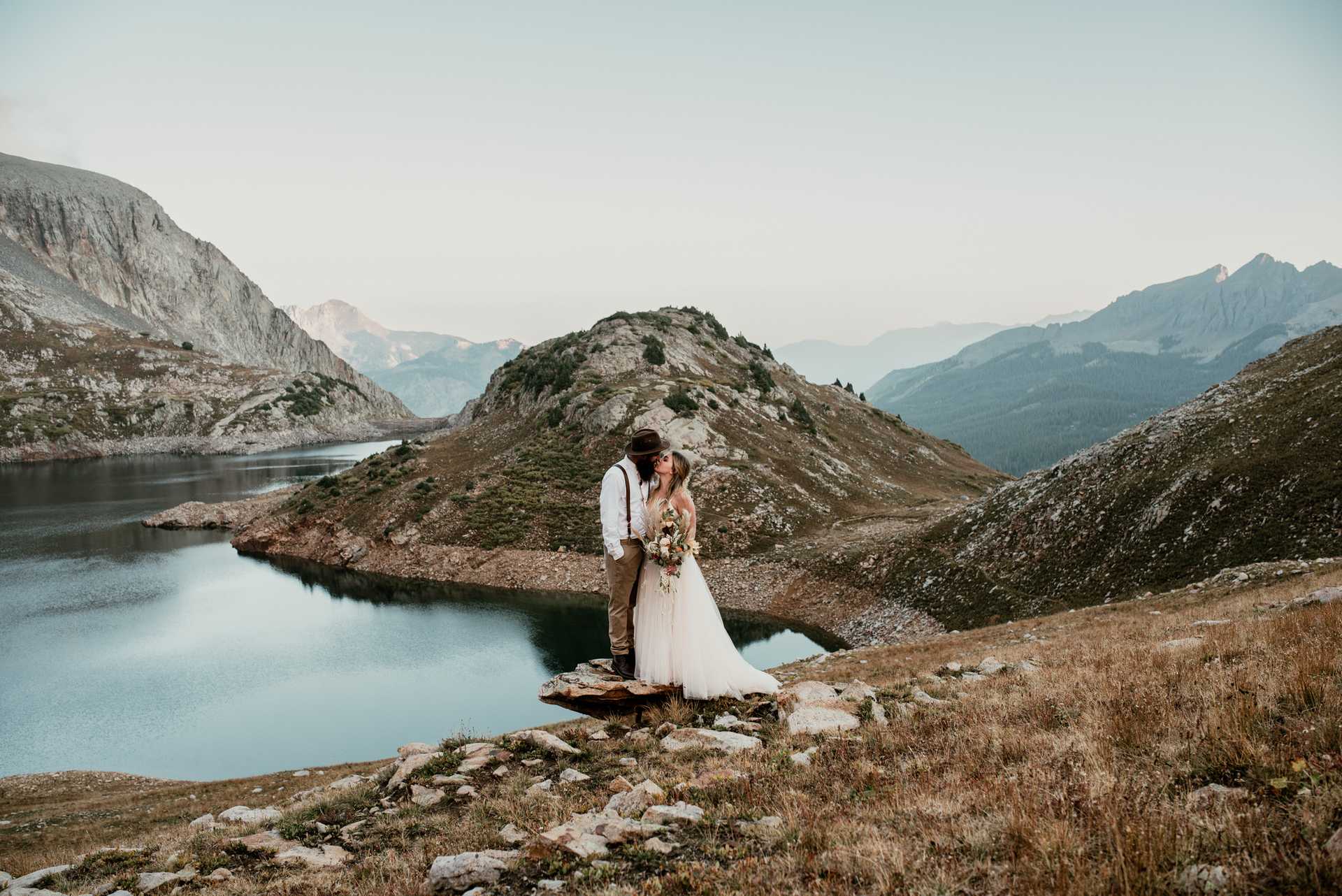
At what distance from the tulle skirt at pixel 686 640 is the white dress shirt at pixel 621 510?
0.84 meters

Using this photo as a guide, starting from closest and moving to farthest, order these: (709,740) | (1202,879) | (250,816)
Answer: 1. (1202,879)
2. (709,740)
3. (250,816)

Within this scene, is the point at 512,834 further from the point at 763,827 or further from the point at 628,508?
the point at 628,508

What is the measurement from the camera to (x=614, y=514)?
1307 cm

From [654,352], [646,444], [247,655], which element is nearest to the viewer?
[646,444]

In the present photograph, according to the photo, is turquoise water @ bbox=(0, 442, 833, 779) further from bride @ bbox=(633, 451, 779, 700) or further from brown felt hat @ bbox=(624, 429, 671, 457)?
brown felt hat @ bbox=(624, 429, 671, 457)

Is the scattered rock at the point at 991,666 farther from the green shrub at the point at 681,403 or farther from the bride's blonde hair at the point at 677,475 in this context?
the green shrub at the point at 681,403

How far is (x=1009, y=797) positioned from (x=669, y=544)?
7.04 metres

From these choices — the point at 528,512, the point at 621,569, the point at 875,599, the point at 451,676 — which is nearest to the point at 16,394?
the point at 528,512

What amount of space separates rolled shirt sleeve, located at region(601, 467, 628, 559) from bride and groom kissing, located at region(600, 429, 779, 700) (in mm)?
13

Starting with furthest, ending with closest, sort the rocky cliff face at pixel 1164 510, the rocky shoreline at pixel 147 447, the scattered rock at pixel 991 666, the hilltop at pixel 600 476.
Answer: the rocky shoreline at pixel 147 447 < the hilltop at pixel 600 476 < the rocky cliff face at pixel 1164 510 < the scattered rock at pixel 991 666

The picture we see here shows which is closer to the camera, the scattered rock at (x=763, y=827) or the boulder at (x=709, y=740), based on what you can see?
the scattered rock at (x=763, y=827)

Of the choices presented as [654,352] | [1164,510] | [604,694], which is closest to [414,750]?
[604,694]

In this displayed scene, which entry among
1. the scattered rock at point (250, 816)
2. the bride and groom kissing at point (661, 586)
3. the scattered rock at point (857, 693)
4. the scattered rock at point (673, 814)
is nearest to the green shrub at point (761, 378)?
the scattered rock at point (857, 693)

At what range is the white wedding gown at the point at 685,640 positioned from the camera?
44.0 feet
